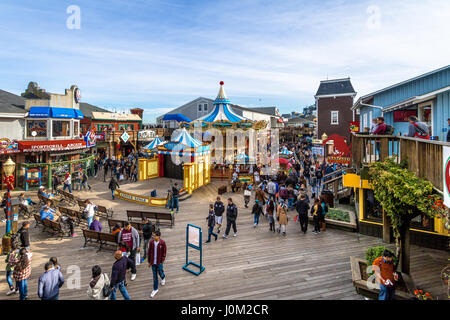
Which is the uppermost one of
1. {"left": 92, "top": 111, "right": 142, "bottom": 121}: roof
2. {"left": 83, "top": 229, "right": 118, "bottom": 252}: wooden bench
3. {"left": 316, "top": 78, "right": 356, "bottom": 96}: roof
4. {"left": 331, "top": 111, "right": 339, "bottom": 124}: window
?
{"left": 316, "top": 78, "right": 356, "bottom": 96}: roof

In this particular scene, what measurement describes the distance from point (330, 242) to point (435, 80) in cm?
733

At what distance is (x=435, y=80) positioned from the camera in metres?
9.98

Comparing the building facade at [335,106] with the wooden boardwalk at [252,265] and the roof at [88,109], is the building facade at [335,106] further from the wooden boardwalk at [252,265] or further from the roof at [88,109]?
the roof at [88,109]

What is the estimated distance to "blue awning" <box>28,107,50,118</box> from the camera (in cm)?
1967

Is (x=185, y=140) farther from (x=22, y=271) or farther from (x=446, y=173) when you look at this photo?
(x=446, y=173)

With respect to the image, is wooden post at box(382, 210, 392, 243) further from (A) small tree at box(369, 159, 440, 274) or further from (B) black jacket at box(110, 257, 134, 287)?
(B) black jacket at box(110, 257, 134, 287)

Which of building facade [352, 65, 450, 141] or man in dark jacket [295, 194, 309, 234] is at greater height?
building facade [352, 65, 450, 141]

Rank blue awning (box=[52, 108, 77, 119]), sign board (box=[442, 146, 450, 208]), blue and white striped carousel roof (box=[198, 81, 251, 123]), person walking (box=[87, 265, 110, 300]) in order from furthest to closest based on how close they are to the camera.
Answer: blue and white striped carousel roof (box=[198, 81, 251, 123]) < blue awning (box=[52, 108, 77, 119]) < person walking (box=[87, 265, 110, 300]) < sign board (box=[442, 146, 450, 208])

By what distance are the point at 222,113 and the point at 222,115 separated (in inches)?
10.8

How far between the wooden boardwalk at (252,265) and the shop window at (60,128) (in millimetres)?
12384

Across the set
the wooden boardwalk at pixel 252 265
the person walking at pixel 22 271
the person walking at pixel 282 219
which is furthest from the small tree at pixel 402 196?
the person walking at pixel 22 271

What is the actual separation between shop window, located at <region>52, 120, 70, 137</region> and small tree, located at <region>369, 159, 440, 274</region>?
75.8 feet

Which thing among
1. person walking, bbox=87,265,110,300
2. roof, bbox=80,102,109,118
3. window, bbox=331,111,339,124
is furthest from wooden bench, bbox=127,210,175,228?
roof, bbox=80,102,109,118

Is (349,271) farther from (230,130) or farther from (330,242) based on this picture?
(230,130)
